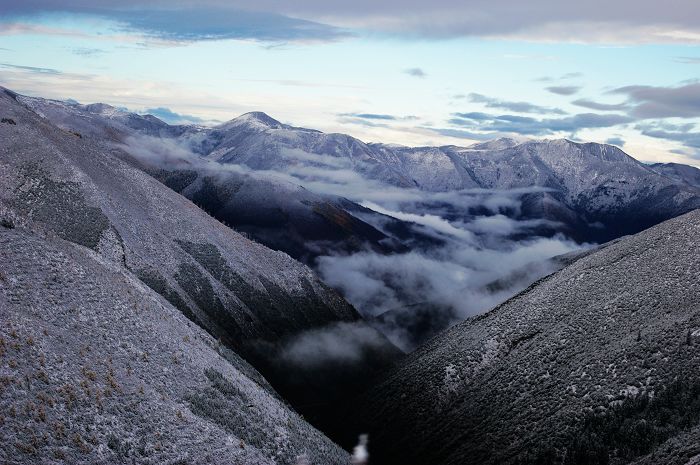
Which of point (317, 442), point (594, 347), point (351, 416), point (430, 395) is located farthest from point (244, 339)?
point (594, 347)

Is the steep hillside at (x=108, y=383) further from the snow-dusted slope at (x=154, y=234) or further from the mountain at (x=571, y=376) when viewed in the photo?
the snow-dusted slope at (x=154, y=234)

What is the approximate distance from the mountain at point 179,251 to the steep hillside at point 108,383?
33.4 meters

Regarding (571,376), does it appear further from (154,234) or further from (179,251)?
(154,234)

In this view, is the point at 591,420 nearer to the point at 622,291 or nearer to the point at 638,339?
the point at 638,339

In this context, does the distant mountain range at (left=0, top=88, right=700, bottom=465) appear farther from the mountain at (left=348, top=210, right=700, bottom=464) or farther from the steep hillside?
the mountain at (left=348, top=210, right=700, bottom=464)

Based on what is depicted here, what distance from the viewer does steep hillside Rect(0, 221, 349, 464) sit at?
37.4m

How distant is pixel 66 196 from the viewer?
363ft

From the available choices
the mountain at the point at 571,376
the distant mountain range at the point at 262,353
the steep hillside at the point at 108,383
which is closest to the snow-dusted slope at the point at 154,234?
the distant mountain range at the point at 262,353

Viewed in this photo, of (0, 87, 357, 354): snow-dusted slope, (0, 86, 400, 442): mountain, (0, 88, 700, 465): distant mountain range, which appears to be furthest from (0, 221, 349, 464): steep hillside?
(0, 87, 357, 354): snow-dusted slope

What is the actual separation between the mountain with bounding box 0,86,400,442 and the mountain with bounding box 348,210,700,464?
2231cm

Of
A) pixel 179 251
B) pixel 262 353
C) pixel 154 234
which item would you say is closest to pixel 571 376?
pixel 262 353

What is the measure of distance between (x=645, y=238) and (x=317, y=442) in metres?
72.7

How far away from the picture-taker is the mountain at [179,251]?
106 metres

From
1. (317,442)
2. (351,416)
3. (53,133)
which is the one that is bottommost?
(351,416)
